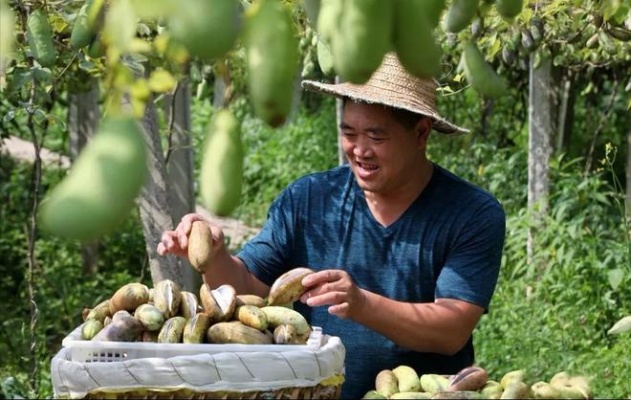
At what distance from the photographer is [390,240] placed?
2.80 metres

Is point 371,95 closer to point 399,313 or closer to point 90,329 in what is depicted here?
point 399,313

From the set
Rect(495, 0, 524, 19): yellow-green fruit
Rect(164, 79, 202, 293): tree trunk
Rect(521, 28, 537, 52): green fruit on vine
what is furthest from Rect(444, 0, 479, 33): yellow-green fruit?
Rect(164, 79, 202, 293): tree trunk

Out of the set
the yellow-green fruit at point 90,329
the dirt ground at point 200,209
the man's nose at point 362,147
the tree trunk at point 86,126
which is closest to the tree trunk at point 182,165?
the tree trunk at point 86,126

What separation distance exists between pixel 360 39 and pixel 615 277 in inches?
172

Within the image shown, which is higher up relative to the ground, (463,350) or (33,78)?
(33,78)

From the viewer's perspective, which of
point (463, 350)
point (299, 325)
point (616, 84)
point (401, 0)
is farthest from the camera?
point (616, 84)

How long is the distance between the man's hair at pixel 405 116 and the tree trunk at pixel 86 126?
4.49 meters

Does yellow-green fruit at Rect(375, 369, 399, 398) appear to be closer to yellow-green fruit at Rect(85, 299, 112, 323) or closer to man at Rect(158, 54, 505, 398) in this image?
man at Rect(158, 54, 505, 398)

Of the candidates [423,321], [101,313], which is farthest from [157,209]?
[101,313]

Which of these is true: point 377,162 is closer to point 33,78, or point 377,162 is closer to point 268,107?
point 33,78

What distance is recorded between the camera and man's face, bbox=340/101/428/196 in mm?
2691

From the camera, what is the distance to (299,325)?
7.19 feet

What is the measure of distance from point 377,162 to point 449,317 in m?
0.37

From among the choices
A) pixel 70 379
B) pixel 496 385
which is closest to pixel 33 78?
pixel 70 379
